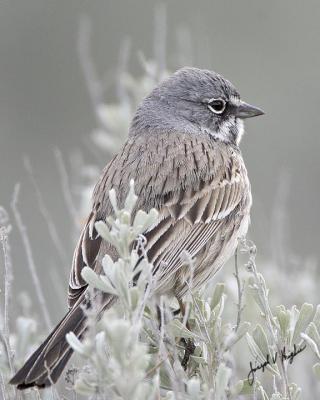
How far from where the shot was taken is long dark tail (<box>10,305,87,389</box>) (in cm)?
371

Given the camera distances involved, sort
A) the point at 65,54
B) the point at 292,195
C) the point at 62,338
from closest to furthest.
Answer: the point at 62,338, the point at 292,195, the point at 65,54

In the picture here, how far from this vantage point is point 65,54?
1149 cm

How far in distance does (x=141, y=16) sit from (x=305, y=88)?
2.59 metres

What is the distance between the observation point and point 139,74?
10594 millimetres

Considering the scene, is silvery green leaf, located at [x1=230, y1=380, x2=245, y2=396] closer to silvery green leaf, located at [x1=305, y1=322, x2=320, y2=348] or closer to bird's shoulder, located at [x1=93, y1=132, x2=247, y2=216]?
silvery green leaf, located at [x1=305, y1=322, x2=320, y2=348]

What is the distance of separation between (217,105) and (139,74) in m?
4.82

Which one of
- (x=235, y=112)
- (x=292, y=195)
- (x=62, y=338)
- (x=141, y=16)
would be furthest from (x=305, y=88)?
(x=62, y=338)

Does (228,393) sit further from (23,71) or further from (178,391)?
(23,71)

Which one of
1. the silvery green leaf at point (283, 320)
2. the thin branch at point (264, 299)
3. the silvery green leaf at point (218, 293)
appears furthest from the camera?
the silvery green leaf at point (218, 293)

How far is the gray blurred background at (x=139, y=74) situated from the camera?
916 cm

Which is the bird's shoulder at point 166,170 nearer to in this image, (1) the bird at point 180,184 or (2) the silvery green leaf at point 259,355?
(1) the bird at point 180,184

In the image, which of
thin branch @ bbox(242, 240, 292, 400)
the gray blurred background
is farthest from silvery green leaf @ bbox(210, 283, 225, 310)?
the gray blurred background

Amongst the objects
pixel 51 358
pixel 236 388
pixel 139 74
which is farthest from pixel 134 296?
pixel 139 74

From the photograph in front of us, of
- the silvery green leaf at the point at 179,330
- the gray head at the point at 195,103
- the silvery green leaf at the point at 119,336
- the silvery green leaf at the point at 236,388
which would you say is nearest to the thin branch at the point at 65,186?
the gray head at the point at 195,103
